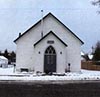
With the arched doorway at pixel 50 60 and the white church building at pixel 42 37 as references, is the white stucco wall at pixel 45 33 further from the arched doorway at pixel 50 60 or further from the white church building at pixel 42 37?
the arched doorway at pixel 50 60

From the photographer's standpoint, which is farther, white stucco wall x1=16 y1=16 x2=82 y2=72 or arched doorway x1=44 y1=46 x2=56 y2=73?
white stucco wall x1=16 y1=16 x2=82 y2=72

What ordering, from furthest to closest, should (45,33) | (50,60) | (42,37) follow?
(45,33) → (42,37) → (50,60)

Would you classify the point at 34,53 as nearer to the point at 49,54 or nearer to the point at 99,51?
the point at 49,54

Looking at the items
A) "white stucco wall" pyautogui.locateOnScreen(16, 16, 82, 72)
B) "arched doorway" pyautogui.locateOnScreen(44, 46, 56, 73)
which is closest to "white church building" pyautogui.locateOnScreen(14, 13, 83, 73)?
A: "white stucco wall" pyautogui.locateOnScreen(16, 16, 82, 72)

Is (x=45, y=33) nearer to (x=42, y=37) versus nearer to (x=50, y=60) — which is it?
(x=42, y=37)

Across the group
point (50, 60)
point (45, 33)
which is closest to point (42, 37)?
point (45, 33)

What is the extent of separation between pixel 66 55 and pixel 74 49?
1409mm

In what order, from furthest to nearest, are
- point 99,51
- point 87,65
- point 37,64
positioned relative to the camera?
point 99,51 → point 87,65 → point 37,64

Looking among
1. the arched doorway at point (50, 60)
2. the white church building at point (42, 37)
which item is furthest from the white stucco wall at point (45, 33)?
the arched doorway at point (50, 60)

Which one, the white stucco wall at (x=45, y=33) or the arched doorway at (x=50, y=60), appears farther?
the white stucco wall at (x=45, y=33)

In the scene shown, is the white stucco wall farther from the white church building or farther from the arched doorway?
the arched doorway

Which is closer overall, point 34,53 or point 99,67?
point 34,53

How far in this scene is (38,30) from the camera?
54.6 m

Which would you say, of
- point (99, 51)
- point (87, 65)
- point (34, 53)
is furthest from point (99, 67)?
point (34, 53)
